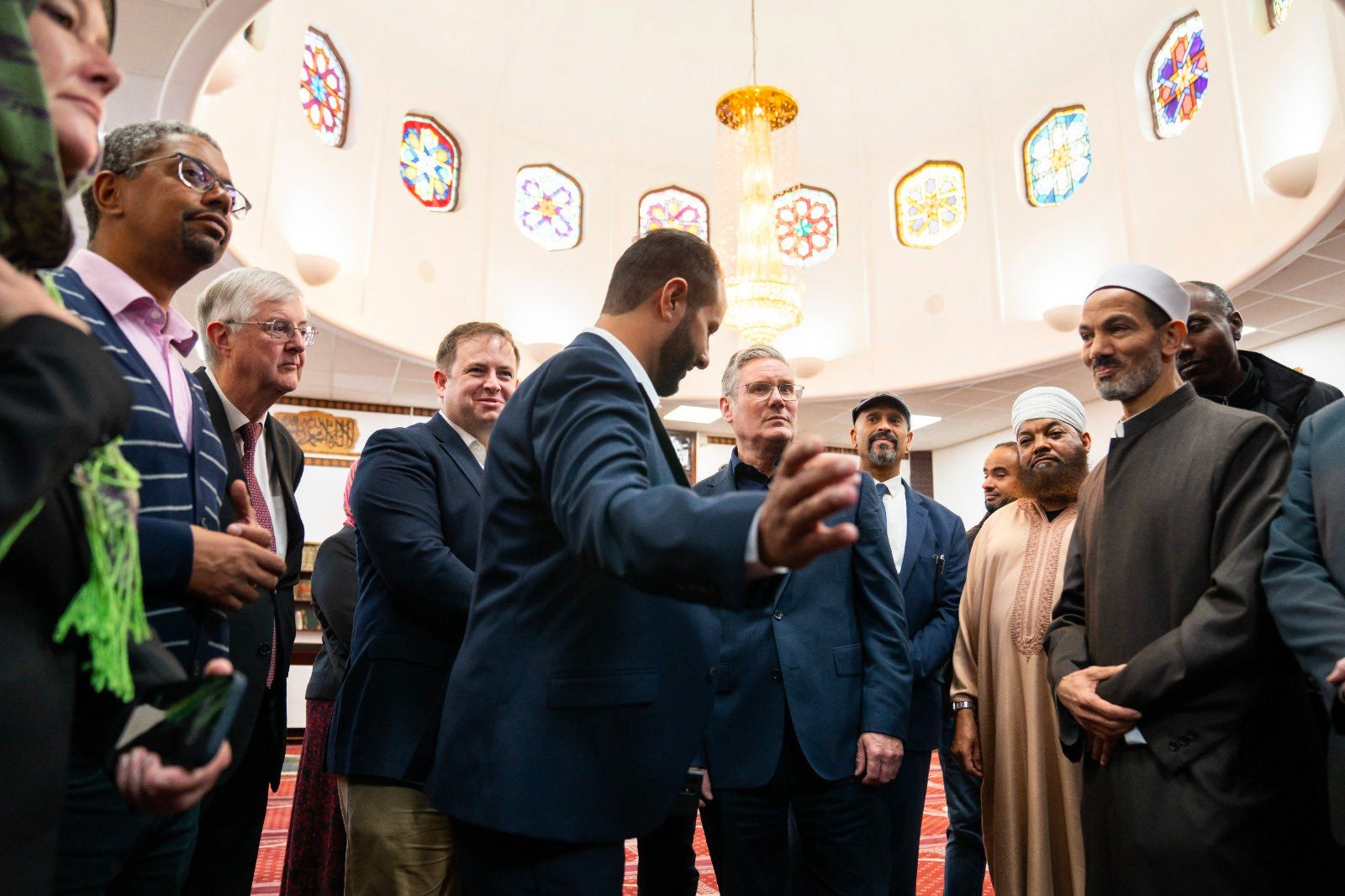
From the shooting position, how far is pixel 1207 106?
9719 millimetres

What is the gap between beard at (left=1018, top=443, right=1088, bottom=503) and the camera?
132 inches

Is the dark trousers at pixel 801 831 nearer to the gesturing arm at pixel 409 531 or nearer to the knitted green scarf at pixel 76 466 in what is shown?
the gesturing arm at pixel 409 531

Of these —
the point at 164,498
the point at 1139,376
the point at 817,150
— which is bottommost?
the point at 164,498

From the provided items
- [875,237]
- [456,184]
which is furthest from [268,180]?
[875,237]

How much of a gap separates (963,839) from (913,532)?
1.15 m

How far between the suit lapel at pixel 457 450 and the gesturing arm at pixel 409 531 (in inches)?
3.6

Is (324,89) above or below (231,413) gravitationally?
above

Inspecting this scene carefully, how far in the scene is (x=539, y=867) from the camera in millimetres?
1401

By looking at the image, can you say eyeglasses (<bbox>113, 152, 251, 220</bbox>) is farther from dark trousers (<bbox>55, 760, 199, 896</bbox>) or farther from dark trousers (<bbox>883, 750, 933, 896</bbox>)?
dark trousers (<bbox>883, 750, 933, 896</bbox>)

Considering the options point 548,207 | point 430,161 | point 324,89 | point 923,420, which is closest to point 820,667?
point 324,89

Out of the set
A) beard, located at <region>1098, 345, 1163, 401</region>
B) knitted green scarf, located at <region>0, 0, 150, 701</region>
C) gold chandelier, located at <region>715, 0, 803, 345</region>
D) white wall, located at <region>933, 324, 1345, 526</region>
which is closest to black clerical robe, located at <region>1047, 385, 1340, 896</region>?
beard, located at <region>1098, 345, 1163, 401</region>

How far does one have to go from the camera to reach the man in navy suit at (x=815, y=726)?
234cm

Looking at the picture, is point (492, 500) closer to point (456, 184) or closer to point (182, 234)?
point (182, 234)

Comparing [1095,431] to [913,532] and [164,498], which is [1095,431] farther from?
[164,498]
